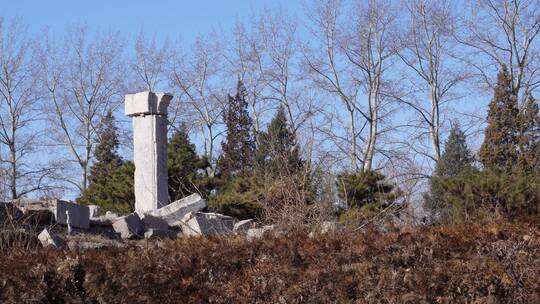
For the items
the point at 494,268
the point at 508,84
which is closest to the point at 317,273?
the point at 494,268

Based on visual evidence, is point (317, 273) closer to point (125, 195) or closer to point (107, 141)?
point (125, 195)

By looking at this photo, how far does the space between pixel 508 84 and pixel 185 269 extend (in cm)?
2180

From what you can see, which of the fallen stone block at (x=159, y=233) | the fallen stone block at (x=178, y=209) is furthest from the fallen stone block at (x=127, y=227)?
the fallen stone block at (x=178, y=209)

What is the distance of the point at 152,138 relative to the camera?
66.2ft

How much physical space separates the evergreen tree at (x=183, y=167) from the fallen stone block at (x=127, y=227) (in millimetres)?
6497

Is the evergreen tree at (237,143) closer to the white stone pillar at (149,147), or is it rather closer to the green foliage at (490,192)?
the white stone pillar at (149,147)

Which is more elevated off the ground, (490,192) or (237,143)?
(237,143)

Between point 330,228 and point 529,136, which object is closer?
point 330,228

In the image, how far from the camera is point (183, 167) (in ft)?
83.6

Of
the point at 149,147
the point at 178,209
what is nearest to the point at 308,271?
the point at 178,209

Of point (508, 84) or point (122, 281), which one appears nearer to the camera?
point (122, 281)

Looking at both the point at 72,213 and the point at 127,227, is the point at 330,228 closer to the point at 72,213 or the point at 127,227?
the point at 127,227

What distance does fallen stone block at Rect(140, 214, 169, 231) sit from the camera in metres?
15.9

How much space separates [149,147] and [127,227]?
522cm
